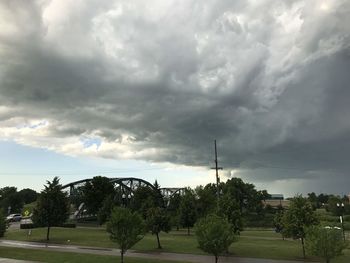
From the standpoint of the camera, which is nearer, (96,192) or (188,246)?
(188,246)

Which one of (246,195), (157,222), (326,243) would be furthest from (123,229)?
(246,195)

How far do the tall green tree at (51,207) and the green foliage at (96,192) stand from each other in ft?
91.2

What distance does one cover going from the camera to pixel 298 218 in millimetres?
40156

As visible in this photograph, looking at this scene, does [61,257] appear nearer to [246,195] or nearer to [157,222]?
[157,222]

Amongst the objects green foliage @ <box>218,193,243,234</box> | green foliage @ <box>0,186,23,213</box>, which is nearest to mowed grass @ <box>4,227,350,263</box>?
green foliage @ <box>218,193,243,234</box>

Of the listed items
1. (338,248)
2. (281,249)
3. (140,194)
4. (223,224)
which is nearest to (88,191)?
(140,194)

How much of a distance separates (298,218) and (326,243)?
42.1ft

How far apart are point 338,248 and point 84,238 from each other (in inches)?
1482

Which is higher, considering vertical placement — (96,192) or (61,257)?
(96,192)

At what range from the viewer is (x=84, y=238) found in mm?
55469

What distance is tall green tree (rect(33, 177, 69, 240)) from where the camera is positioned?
2286 inches

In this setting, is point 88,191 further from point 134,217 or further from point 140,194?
point 134,217

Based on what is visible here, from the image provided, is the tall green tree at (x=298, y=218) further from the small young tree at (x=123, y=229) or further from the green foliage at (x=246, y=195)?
the green foliage at (x=246, y=195)

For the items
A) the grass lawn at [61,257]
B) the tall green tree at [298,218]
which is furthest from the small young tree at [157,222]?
the tall green tree at [298,218]
